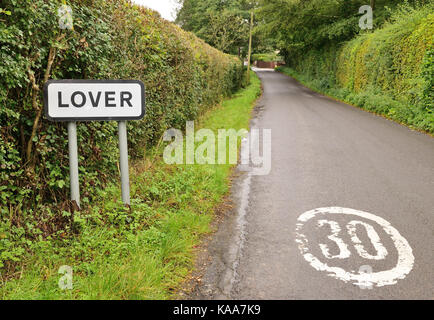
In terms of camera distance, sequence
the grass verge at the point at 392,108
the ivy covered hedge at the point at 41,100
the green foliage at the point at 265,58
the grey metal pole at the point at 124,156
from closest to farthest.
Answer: the ivy covered hedge at the point at 41,100 < the grey metal pole at the point at 124,156 < the grass verge at the point at 392,108 < the green foliage at the point at 265,58

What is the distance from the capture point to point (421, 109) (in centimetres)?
1200

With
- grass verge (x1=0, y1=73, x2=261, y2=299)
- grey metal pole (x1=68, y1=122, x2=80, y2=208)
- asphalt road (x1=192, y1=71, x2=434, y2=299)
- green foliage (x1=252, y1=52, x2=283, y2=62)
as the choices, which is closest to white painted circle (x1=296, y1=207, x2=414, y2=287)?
asphalt road (x1=192, y1=71, x2=434, y2=299)

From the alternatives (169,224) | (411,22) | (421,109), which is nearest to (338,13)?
(411,22)

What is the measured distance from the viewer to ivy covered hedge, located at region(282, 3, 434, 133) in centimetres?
1162

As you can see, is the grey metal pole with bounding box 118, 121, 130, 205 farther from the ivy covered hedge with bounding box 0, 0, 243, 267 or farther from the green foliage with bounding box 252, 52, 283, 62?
the green foliage with bounding box 252, 52, 283, 62

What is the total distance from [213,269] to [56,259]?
1476mm

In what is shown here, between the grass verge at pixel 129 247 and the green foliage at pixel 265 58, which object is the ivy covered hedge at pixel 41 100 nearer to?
the grass verge at pixel 129 247

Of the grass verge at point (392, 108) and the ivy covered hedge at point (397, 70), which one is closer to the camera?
the grass verge at point (392, 108)

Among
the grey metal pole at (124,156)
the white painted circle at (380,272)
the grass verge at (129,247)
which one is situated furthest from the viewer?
the grey metal pole at (124,156)

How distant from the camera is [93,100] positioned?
3693mm

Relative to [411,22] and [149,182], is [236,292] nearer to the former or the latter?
[149,182]

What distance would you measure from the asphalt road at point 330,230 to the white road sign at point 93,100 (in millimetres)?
1798

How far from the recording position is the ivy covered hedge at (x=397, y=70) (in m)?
11.6

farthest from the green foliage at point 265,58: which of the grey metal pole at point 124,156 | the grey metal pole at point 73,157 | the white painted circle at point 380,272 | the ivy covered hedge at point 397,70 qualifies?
the grey metal pole at point 73,157
